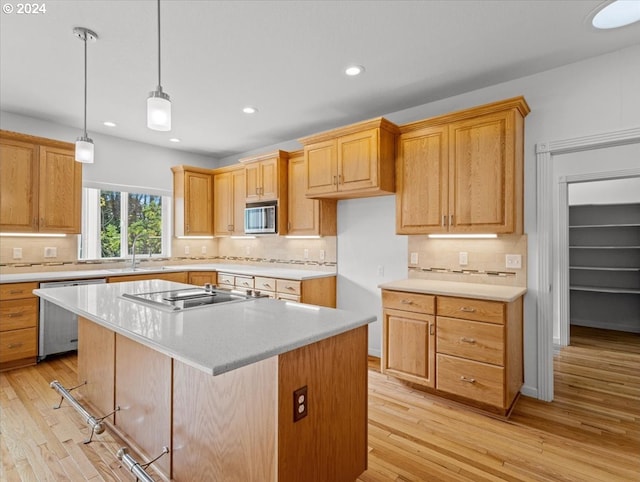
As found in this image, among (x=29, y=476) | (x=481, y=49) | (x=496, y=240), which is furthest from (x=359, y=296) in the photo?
(x=29, y=476)

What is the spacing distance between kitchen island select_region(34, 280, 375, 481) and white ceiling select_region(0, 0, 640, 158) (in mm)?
1767

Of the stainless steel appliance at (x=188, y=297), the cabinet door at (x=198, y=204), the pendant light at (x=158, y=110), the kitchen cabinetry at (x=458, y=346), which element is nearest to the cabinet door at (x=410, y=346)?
the kitchen cabinetry at (x=458, y=346)

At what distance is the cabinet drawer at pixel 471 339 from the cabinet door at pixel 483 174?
0.76 metres

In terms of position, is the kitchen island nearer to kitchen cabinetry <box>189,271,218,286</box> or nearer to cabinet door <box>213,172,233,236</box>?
kitchen cabinetry <box>189,271,218,286</box>

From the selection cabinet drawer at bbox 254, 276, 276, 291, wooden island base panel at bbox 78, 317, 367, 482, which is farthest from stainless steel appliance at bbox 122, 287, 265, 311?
cabinet drawer at bbox 254, 276, 276, 291

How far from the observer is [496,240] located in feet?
9.97

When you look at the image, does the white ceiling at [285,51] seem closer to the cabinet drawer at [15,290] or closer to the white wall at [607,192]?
the cabinet drawer at [15,290]

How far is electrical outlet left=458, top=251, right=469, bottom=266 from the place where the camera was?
319cm

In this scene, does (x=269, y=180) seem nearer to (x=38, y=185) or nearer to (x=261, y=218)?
(x=261, y=218)

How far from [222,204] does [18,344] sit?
9.30 ft

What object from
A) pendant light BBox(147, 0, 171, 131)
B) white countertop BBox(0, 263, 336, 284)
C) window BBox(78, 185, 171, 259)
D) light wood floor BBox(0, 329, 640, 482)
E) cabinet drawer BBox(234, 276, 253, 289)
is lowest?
light wood floor BBox(0, 329, 640, 482)

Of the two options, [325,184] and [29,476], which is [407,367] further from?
[29,476]

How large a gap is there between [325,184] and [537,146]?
75.2 inches

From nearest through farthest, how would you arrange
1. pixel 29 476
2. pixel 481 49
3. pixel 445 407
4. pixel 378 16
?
1. pixel 29 476
2. pixel 378 16
3. pixel 481 49
4. pixel 445 407
